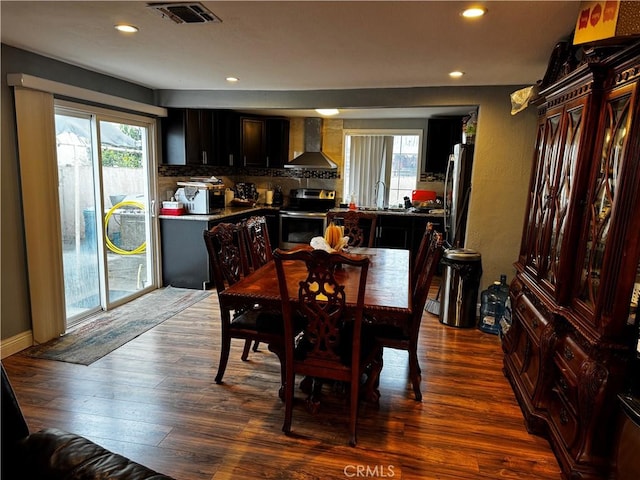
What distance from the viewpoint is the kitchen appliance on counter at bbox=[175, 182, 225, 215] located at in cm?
475

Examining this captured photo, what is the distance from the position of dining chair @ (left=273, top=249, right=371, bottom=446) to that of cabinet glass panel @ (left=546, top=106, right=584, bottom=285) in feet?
3.58

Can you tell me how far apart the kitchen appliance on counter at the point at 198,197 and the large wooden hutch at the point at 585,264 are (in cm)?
355

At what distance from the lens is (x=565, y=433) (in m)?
1.98

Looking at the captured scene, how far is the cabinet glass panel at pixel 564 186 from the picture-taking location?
2.04 meters

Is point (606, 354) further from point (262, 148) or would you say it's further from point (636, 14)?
Answer: point (262, 148)

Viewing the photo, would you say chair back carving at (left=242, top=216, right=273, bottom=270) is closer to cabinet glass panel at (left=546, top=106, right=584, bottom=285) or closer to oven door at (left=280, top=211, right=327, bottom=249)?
cabinet glass panel at (left=546, top=106, right=584, bottom=285)

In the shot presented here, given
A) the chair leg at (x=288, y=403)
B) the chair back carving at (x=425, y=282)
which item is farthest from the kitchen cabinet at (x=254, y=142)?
the chair leg at (x=288, y=403)

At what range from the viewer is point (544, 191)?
97.7 inches

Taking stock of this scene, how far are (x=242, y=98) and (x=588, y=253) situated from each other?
3727mm

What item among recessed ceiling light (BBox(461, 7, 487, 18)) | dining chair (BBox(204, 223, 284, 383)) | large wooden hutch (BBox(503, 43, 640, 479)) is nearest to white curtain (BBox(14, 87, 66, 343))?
dining chair (BBox(204, 223, 284, 383))

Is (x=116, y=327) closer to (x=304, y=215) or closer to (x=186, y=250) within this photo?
(x=186, y=250)

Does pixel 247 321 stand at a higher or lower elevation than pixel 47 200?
lower

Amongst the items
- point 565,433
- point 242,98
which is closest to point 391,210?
point 242,98

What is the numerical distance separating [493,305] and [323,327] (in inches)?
94.6
